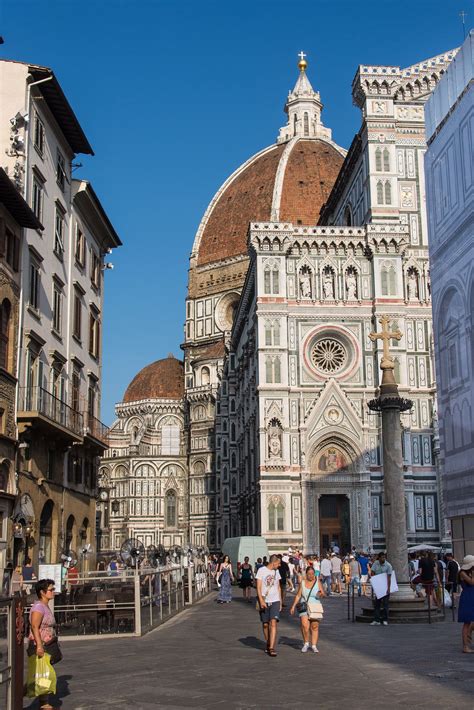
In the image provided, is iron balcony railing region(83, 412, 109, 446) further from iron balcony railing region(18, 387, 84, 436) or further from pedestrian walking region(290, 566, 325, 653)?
pedestrian walking region(290, 566, 325, 653)

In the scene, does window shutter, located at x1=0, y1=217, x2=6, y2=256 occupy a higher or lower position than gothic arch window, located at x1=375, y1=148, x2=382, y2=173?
lower

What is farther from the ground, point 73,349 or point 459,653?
point 73,349

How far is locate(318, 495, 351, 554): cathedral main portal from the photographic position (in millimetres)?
49344

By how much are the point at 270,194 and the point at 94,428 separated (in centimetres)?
6912

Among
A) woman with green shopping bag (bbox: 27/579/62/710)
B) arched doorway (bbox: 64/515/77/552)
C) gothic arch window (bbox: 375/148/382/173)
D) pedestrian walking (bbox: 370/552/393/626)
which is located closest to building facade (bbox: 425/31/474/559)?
pedestrian walking (bbox: 370/552/393/626)

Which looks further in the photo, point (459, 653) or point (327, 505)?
point (327, 505)

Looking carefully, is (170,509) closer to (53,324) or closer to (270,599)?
(53,324)

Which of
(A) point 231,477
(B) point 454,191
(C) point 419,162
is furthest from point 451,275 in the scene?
(A) point 231,477

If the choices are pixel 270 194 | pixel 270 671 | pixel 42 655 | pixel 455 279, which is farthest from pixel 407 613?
pixel 270 194

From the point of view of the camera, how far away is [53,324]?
28609 mm

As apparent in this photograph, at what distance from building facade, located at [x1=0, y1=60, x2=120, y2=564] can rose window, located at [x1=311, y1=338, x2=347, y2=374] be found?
18.7 m

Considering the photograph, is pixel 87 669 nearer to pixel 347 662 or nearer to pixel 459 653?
pixel 347 662

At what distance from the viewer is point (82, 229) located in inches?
1314

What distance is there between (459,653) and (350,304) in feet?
127
